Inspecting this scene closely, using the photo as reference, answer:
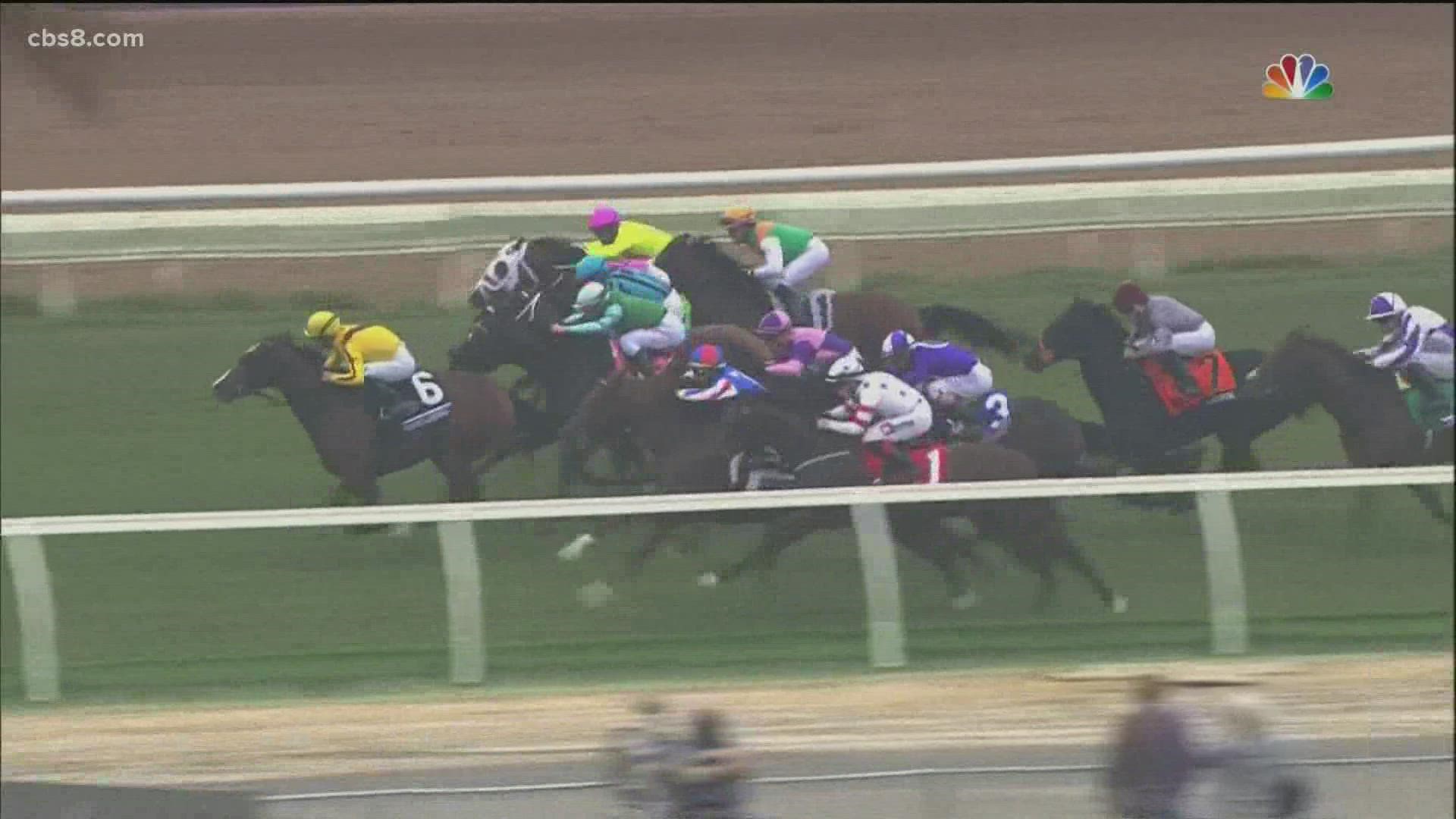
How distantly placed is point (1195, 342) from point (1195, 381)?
152 mm

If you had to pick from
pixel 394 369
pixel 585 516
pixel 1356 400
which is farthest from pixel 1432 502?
pixel 394 369

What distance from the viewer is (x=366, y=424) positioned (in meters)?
7.01

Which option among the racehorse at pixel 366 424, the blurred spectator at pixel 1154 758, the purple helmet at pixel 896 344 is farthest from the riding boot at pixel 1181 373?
the blurred spectator at pixel 1154 758

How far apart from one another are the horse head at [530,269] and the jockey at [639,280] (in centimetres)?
5

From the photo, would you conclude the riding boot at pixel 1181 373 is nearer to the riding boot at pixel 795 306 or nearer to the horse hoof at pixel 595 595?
the riding boot at pixel 795 306

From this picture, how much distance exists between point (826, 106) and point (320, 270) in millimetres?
7049

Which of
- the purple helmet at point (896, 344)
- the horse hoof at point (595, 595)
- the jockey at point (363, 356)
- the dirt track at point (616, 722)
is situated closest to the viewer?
the dirt track at point (616, 722)

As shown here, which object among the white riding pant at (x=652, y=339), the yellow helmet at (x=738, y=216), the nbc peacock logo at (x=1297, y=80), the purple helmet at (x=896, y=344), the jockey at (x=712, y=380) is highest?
the nbc peacock logo at (x=1297, y=80)

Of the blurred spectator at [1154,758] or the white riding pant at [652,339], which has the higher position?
the white riding pant at [652,339]

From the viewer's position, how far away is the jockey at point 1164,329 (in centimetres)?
741

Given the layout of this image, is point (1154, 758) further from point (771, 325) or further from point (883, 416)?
point (771, 325)

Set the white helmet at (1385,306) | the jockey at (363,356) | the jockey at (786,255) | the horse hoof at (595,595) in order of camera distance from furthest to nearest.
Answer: the white helmet at (1385,306)
the jockey at (786,255)
the jockey at (363,356)
the horse hoof at (595,595)

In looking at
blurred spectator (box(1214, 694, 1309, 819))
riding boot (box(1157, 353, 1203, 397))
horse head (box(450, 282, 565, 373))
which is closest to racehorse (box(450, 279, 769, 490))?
horse head (box(450, 282, 565, 373))

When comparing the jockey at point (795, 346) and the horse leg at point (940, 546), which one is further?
the jockey at point (795, 346)
